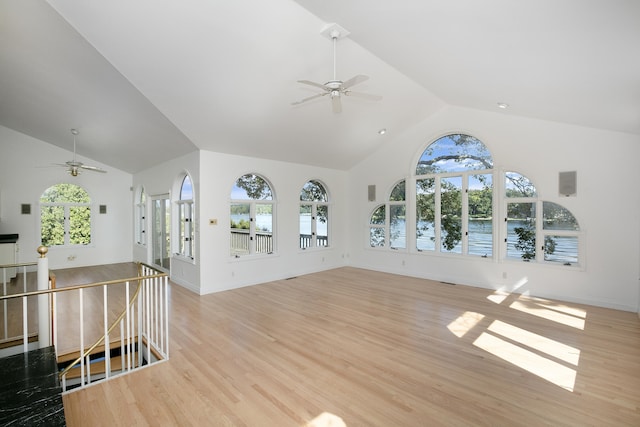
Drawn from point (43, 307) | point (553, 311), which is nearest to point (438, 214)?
point (553, 311)

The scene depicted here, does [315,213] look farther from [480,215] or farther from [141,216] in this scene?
[141,216]

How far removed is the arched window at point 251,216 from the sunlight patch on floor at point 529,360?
4649 millimetres

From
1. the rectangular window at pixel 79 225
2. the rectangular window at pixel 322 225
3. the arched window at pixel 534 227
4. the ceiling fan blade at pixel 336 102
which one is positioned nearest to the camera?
the ceiling fan blade at pixel 336 102

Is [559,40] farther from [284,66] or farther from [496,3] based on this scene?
[284,66]

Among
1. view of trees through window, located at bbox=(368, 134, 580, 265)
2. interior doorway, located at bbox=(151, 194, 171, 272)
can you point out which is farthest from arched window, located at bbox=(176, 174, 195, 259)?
view of trees through window, located at bbox=(368, 134, 580, 265)

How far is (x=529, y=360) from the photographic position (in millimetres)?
Result: 3123

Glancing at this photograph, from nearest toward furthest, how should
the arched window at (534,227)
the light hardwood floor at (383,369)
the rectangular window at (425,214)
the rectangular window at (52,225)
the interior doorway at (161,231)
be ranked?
the light hardwood floor at (383,369)
the arched window at (534,227)
the rectangular window at (425,214)
the interior doorway at (161,231)
the rectangular window at (52,225)

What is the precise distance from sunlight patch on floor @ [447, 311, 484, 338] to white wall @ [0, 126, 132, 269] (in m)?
9.42

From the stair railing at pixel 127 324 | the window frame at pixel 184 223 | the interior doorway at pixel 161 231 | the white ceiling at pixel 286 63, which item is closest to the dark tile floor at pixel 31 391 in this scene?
the stair railing at pixel 127 324

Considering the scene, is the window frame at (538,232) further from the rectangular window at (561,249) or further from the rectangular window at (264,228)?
the rectangular window at (264,228)

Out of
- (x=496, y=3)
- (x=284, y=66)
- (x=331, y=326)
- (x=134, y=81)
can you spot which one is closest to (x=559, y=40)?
(x=496, y=3)

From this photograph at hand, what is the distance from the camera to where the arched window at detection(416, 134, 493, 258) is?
620 centimetres

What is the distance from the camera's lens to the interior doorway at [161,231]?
7227mm

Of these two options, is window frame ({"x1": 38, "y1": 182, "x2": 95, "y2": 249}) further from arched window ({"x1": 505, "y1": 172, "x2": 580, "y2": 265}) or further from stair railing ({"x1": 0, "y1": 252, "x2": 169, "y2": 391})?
arched window ({"x1": 505, "y1": 172, "x2": 580, "y2": 265})
